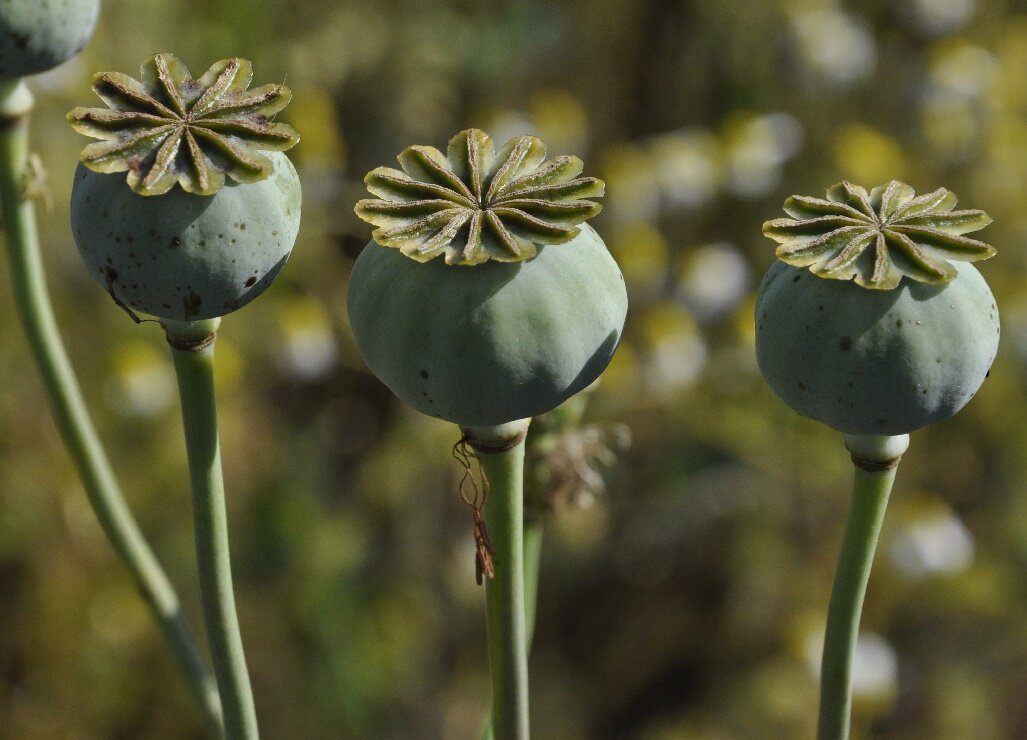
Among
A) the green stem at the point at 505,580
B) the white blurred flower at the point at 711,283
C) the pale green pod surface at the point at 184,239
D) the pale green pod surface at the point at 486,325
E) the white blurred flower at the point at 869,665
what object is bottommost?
the green stem at the point at 505,580

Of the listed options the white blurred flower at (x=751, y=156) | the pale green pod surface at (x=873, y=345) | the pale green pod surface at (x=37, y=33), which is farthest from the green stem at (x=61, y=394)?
the white blurred flower at (x=751, y=156)

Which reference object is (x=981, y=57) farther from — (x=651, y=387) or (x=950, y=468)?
(x=651, y=387)

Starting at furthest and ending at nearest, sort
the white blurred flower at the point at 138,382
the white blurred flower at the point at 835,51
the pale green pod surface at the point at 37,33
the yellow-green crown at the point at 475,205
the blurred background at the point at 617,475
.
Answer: the white blurred flower at the point at 835,51
the blurred background at the point at 617,475
the white blurred flower at the point at 138,382
the pale green pod surface at the point at 37,33
the yellow-green crown at the point at 475,205

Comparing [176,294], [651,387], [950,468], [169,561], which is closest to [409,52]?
[651,387]

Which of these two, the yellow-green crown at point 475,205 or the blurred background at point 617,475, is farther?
the blurred background at point 617,475

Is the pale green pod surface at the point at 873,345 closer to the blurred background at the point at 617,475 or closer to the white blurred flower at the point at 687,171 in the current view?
the blurred background at the point at 617,475

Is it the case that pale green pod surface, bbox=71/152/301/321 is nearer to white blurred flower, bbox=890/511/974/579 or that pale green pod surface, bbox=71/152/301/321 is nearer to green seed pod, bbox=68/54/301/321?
green seed pod, bbox=68/54/301/321

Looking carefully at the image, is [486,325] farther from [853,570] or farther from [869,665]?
[869,665]
